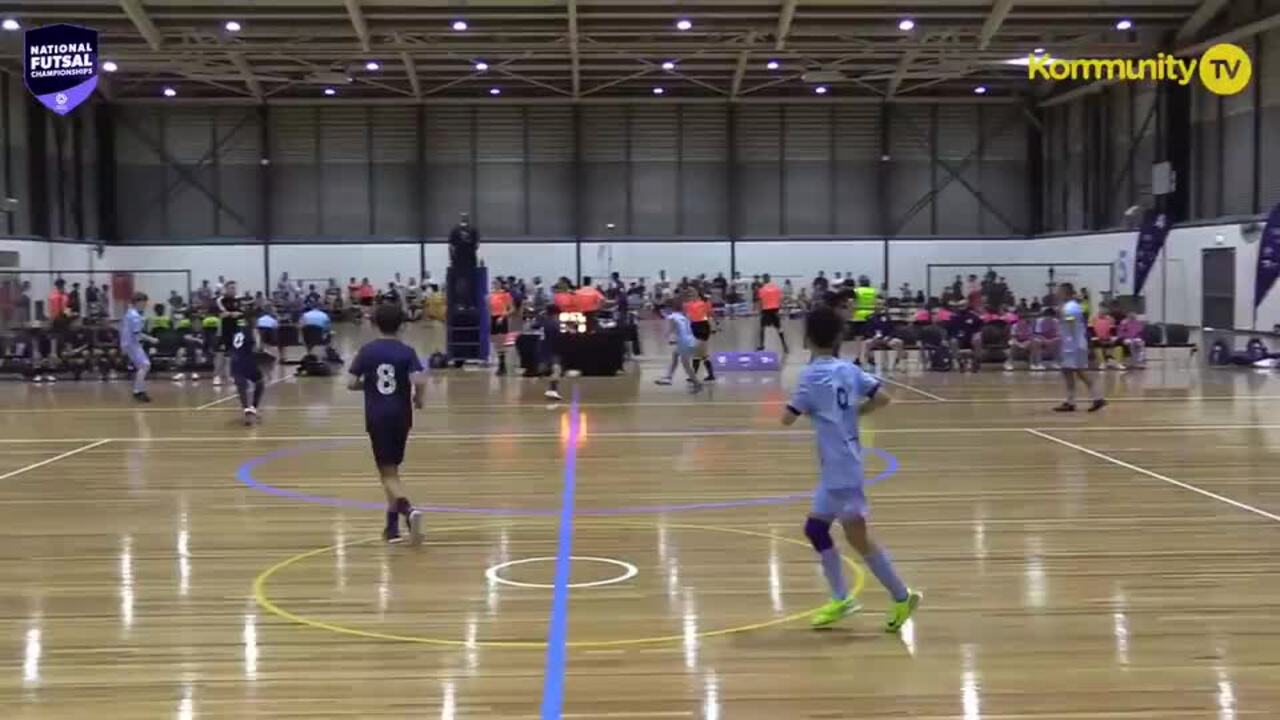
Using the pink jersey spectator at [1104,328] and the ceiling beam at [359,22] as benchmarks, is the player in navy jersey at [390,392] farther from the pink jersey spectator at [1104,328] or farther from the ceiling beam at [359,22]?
the ceiling beam at [359,22]

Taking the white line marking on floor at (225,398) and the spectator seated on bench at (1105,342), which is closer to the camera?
the white line marking on floor at (225,398)

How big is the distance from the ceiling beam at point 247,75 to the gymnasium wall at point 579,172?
55.7 inches

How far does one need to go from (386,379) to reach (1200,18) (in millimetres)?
30230

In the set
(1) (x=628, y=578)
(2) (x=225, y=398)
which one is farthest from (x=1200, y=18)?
(1) (x=628, y=578)

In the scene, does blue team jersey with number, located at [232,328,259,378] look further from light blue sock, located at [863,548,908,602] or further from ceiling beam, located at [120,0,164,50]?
ceiling beam, located at [120,0,164,50]

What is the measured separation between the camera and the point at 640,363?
27.1 metres

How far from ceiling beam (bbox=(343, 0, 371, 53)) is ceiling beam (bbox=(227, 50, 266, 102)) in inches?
181

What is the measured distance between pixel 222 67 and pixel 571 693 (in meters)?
38.3

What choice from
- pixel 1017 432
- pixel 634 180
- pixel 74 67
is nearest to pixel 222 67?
pixel 634 180

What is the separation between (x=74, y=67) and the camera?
Answer: 2278cm

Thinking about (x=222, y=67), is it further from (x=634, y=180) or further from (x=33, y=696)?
(x=33, y=696)

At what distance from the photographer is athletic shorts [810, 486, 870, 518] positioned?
6434mm

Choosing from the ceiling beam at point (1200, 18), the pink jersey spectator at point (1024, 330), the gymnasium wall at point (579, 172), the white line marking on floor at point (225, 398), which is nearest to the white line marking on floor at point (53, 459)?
the white line marking on floor at point (225, 398)

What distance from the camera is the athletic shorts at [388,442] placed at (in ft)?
29.3
